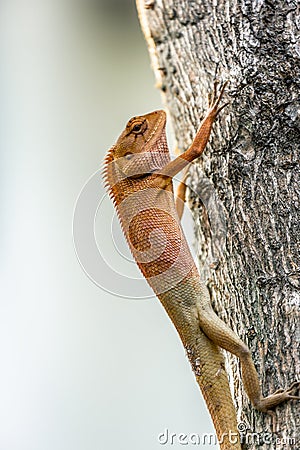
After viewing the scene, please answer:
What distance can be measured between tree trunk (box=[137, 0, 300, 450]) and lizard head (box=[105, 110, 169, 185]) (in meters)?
0.22

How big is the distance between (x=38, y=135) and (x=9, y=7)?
140 cm

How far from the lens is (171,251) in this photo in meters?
2.56

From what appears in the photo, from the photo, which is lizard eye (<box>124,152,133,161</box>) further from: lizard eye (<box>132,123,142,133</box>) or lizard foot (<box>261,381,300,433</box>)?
lizard foot (<box>261,381,300,433</box>)

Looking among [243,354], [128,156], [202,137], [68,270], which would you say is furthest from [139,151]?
[68,270]

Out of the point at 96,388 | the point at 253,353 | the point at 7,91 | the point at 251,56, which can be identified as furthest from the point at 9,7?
the point at 253,353

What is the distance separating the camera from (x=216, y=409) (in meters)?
2.39

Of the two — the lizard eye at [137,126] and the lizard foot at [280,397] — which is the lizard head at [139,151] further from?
the lizard foot at [280,397]

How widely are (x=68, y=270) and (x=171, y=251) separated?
3.36m

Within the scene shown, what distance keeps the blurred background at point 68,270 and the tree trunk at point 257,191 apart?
3.10 m

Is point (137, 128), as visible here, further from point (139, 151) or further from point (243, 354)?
point (243, 354)

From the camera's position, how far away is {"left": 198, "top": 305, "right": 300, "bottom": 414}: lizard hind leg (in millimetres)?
2172

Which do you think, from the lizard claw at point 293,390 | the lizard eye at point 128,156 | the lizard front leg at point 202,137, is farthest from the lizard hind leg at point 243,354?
the lizard eye at point 128,156

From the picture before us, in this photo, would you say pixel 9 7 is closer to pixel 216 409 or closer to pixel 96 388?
pixel 96 388

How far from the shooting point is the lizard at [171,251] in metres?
2.38
